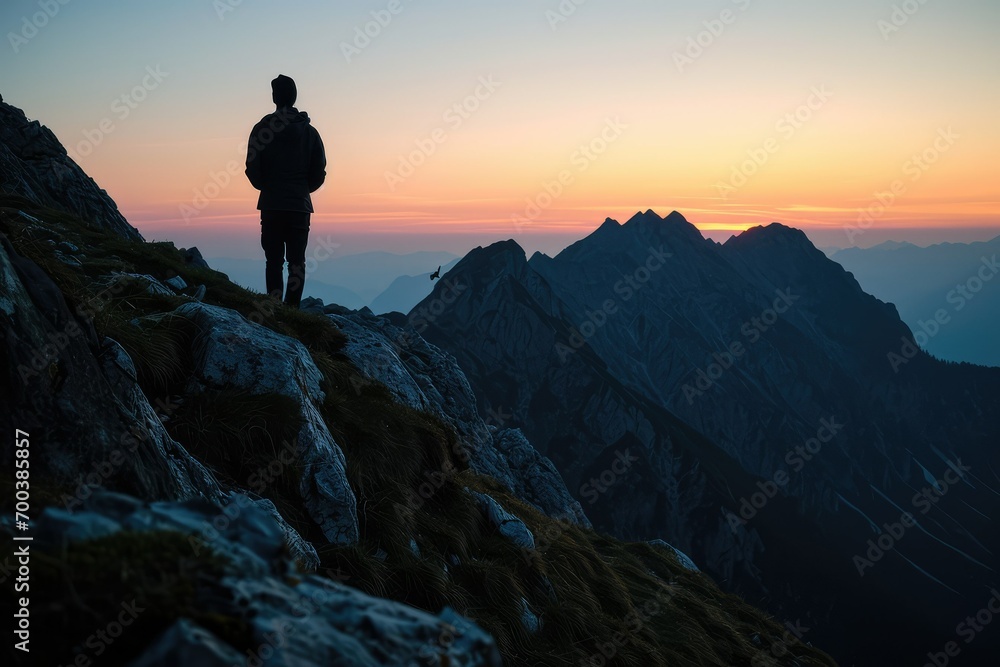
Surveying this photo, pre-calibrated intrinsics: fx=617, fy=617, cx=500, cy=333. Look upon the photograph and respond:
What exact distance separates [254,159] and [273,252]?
2324 mm

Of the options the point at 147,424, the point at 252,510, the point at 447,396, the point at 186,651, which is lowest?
the point at 147,424

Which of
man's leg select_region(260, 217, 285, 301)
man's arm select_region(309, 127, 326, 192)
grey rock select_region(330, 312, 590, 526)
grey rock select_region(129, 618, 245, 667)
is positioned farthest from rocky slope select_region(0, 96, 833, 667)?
man's arm select_region(309, 127, 326, 192)

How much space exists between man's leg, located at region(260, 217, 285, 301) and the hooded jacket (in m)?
0.40

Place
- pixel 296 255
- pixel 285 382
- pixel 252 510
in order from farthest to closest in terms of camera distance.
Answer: pixel 296 255
pixel 285 382
pixel 252 510

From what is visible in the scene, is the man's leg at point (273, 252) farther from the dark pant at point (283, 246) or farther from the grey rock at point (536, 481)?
the grey rock at point (536, 481)

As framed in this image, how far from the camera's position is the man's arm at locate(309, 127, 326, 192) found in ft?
51.2

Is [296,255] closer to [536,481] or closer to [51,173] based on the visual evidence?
[536,481]

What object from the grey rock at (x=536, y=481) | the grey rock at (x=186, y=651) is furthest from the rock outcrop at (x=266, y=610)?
the grey rock at (x=536, y=481)

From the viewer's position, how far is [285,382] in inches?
390

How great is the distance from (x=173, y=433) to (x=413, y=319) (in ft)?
497

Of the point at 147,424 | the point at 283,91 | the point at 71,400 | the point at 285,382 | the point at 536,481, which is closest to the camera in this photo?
the point at 71,400

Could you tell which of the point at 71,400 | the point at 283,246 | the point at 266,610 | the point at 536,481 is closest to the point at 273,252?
the point at 283,246

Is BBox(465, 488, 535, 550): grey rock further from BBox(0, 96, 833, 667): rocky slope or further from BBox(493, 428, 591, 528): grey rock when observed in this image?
BBox(493, 428, 591, 528): grey rock

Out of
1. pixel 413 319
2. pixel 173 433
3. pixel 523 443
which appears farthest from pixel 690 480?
pixel 173 433
